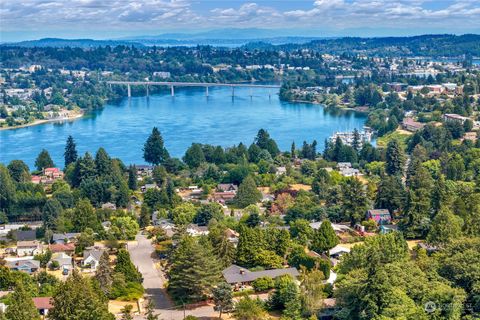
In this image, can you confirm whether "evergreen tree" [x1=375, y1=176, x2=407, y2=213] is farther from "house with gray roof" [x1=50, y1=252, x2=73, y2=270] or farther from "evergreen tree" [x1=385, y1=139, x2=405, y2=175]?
"house with gray roof" [x1=50, y1=252, x2=73, y2=270]

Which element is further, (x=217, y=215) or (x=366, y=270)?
(x=217, y=215)

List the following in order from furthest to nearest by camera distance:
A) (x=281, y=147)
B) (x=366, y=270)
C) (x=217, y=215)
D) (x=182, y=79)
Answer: (x=182, y=79), (x=281, y=147), (x=217, y=215), (x=366, y=270)

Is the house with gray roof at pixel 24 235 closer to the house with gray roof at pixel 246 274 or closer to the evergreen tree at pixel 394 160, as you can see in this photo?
the house with gray roof at pixel 246 274

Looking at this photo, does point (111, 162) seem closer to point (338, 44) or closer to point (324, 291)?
point (324, 291)

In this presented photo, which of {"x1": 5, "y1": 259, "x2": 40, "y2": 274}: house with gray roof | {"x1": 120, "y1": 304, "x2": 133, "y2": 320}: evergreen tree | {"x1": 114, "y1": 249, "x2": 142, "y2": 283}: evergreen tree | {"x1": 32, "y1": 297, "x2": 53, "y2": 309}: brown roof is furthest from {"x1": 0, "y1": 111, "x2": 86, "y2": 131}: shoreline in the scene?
{"x1": 120, "y1": 304, "x2": 133, "y2": 320}: evergreen tree

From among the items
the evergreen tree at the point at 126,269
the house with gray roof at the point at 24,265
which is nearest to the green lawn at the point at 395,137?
the evergreen tree at the point at 126,269

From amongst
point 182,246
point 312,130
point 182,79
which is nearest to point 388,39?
point 182,79
